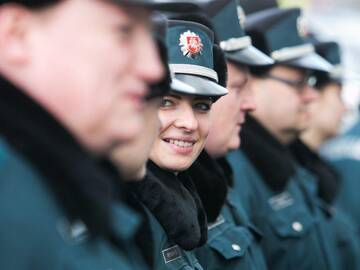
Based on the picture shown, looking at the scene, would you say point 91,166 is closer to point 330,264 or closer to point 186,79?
point 186,79

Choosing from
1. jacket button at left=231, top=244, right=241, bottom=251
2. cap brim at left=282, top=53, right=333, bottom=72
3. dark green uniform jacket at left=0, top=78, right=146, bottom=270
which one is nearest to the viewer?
dark green uniform jacket at left=0, top=78, right=146, bottom=270

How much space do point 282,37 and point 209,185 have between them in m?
1.90

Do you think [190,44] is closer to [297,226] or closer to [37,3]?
[37,3]

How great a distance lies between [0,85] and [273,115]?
3997 mm

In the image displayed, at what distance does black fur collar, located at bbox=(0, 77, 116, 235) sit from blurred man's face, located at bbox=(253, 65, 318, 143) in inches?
152

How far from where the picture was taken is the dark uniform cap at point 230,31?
15.8 ft

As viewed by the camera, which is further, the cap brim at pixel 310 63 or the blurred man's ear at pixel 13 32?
the cap brim at pixel 310 63

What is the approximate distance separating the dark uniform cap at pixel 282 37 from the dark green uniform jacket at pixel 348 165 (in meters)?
2.03

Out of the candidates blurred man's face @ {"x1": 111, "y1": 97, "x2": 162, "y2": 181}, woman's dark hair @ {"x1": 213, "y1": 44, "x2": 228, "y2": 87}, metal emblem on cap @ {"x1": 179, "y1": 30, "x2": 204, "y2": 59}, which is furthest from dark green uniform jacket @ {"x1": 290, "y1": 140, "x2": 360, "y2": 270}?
blurred man's face @ {"x1": 111, "y1": 97, "x2": 162, "y2": 181}

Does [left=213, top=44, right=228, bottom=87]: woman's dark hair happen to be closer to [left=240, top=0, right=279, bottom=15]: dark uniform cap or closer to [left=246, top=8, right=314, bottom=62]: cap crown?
[left=246, top=8, right=314, bottom=62]: cap crown

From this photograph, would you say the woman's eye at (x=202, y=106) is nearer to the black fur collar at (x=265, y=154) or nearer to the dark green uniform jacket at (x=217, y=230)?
the dark green uniform jacket at (x=217, y=230)

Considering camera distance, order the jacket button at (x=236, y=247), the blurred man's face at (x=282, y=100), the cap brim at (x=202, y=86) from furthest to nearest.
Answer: the blurred man's face at (x=282, y=100) < the jacket button at (x=236, y=247) < the cap brim at (x=202, y=86)

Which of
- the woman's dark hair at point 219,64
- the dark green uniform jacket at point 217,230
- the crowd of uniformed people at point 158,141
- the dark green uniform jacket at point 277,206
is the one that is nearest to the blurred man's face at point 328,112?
the crowd of uniformed people at point 158,141

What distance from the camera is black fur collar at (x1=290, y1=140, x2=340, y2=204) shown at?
697 centimetres
